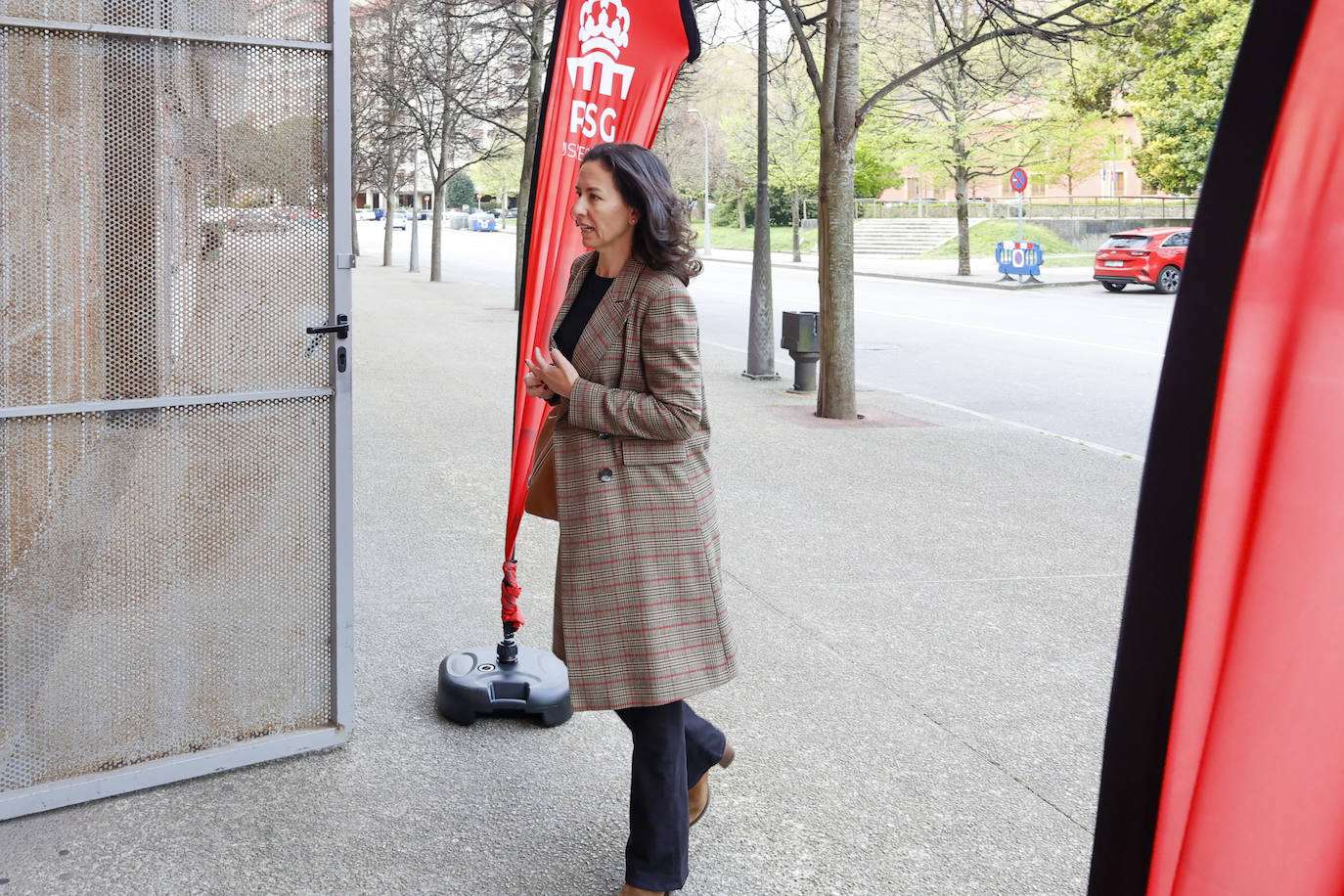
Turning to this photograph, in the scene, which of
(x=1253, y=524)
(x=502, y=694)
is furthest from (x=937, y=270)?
(x=1253, y=524)

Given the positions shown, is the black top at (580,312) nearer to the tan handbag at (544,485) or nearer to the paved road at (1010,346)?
the tan handbag at (544,485)

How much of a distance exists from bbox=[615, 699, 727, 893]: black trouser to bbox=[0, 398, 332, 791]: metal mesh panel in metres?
1.42

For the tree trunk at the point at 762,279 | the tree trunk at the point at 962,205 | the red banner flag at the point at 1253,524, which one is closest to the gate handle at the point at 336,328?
the red banner flag at the point at 1253,524

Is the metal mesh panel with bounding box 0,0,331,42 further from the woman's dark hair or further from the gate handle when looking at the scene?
the woman's dark hair

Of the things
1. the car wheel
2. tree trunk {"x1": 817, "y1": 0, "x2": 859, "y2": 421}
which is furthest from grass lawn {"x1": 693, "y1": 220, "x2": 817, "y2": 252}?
tree trunk {"x1": 817, "y1": 0, "x2": 859, "y2": 421}

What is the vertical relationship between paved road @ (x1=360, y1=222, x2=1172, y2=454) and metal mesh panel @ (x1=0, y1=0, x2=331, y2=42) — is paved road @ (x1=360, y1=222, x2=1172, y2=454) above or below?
below

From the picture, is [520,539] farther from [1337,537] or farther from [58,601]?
[1337,537]

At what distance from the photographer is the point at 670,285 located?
2.93m

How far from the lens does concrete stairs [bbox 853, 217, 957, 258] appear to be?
1987 inches

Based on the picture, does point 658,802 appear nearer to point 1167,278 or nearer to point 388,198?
point 1167,278

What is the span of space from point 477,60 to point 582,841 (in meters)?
22.0

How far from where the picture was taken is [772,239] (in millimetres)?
63094

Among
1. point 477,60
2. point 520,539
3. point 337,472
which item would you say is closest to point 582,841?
point 337,472

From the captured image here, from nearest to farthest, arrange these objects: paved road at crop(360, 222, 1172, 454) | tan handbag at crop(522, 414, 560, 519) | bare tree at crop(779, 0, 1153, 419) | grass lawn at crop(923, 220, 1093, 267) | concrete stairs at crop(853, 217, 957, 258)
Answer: tan handbag at crop(522, 414, 560, 519)
bare tree at crop(779, 0, 1153, 419)
paved road at crop(360, 222, 1172, 454)
grass lawn at crop(923, 220, 1093, 267)
concrete stairs at crop(853, 217, 957, 258)
